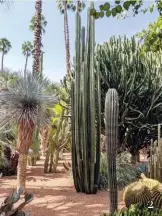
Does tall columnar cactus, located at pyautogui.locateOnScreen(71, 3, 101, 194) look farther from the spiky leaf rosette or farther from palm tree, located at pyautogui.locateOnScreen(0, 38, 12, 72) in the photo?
palm tree, located at pyautogui.locateOnScreen(0, 38, 12, 72)

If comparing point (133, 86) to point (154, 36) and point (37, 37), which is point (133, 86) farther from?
point (154, 36)

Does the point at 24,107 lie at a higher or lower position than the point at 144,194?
higher

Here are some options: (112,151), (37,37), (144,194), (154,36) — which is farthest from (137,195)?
(37,37)

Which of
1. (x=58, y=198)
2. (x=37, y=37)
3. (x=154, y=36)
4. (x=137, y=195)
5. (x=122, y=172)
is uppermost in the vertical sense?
(x=37, y=37)

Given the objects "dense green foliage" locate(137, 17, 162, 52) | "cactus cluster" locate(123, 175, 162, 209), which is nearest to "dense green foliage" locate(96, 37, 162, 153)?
"cactus cluster" locate(123, 175, 162, 209)

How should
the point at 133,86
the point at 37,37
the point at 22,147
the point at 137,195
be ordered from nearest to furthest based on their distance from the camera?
the point at 137,195 → the point at 22,147 → the point at 133,86 → the point at 37,37

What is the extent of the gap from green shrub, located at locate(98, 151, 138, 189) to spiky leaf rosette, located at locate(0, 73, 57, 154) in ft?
7.44

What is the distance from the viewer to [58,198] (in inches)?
246

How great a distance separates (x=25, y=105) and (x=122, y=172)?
334 centimetres

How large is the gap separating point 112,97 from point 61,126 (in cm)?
479

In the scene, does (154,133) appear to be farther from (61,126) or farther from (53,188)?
(53,188)

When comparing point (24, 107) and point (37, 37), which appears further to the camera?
point (37, 37)

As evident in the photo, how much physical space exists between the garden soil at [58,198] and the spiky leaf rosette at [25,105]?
53.2 inches

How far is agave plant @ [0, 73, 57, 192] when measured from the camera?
5.91 m
